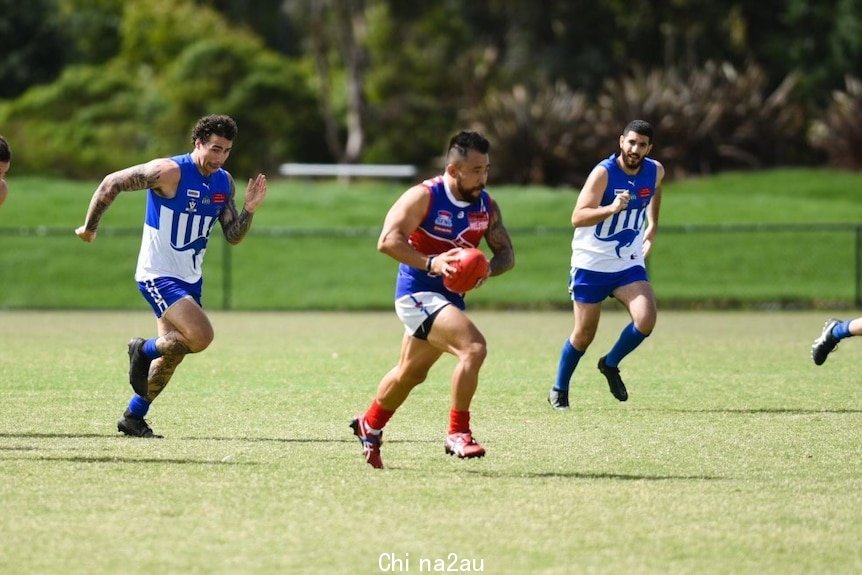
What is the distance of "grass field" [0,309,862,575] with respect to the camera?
6375 millimetres

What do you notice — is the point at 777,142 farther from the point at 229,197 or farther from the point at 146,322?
the point at 229,197

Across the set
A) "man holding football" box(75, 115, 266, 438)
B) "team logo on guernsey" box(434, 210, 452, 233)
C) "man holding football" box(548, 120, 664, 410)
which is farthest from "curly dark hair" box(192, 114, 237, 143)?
"man holding football" box(548, 120, 664, 410)

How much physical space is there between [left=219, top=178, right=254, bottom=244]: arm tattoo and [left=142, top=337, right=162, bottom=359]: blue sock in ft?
2.95

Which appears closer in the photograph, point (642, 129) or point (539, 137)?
point (642, 129)

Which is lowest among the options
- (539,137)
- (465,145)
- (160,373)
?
(539,137)

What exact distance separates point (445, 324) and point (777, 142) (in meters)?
30.1

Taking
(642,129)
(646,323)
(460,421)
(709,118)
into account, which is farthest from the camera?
(709,118)

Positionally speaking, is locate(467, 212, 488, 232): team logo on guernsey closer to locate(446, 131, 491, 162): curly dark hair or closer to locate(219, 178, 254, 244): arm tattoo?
locate(446, 131, 491, 162): curly dark hair

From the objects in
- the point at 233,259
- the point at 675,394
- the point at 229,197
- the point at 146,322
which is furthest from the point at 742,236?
the point at 229,197

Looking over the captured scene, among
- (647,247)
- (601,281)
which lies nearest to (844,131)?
(647,247)

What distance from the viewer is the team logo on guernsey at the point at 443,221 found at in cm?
852

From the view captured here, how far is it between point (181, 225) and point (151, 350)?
0.85m

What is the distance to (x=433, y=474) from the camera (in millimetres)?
8359

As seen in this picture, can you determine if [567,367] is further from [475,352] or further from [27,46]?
[27,46]
